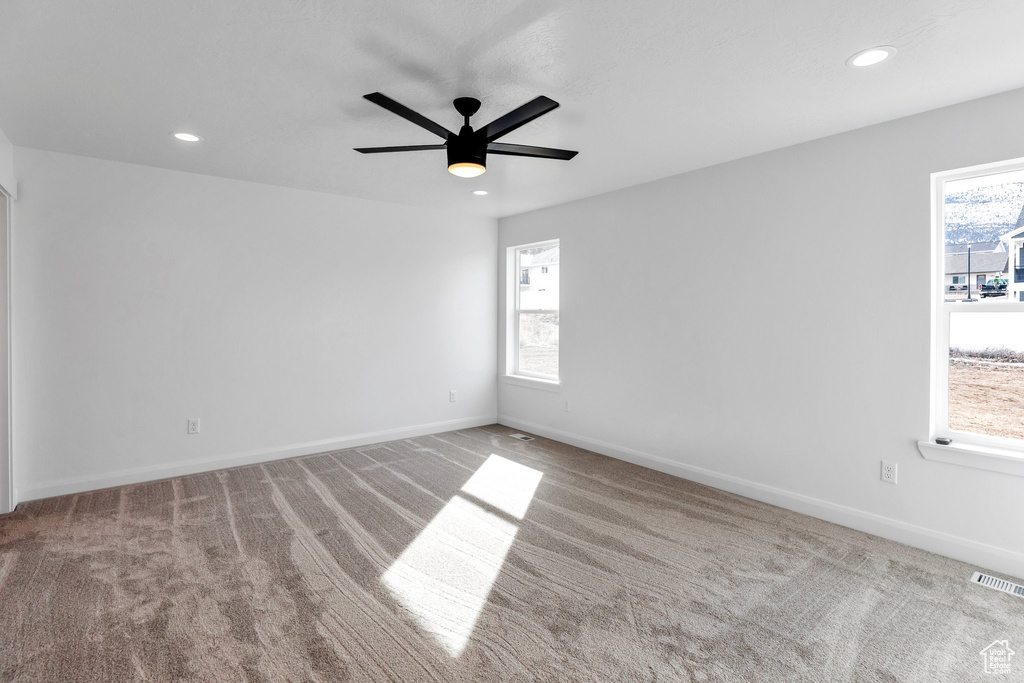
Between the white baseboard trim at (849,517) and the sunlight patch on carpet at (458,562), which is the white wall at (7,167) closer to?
the sunlight patch on carpet at (458,562)

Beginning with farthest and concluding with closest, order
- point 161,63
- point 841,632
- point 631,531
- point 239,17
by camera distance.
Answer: point 631,531 < point 161,63 < point 841,632 < point 239,17

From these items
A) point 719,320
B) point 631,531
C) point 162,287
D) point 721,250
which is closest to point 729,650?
point 631,531

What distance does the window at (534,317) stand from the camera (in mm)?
5574

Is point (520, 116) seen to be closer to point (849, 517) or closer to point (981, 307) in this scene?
point (981, 307)

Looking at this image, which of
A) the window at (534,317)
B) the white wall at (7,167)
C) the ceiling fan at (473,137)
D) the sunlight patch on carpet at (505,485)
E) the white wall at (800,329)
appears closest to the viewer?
the ceiling fan at (473,137)

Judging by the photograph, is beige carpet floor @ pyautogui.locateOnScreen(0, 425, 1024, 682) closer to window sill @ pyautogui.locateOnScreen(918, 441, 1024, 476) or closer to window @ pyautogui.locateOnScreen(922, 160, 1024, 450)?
window sill @ pyautogui.locateOnScreen(918, 441, 1024, 476)

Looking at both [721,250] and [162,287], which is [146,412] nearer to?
[162,287]

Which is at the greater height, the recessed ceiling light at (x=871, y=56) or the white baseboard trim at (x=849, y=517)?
the recessed ceiling light at (x=871, y=56)

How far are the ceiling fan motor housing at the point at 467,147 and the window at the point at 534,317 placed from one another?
2.84m

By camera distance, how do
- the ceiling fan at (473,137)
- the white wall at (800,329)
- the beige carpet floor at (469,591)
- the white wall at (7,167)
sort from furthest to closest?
the white wall at (7,167), the white wall at (800,329), the ceiling fan at (473,137), the beige carpet floor at (469,591)

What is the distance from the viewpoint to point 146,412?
3.99 meters

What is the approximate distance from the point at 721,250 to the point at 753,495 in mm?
1836

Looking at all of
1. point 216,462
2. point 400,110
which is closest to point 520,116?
point 400,110

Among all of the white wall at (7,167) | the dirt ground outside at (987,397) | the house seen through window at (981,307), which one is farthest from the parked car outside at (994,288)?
the white wall at (7,167)
